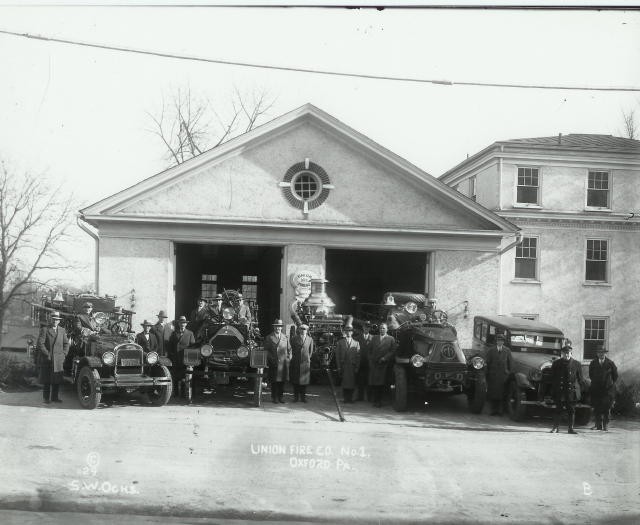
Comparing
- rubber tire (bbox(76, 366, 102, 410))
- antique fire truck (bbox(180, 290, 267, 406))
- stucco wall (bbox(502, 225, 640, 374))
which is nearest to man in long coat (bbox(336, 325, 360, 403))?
antique fire truck (bbox(180, 290, 267, 406))

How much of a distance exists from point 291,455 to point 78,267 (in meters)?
11.0

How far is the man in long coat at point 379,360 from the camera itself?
1438 cm

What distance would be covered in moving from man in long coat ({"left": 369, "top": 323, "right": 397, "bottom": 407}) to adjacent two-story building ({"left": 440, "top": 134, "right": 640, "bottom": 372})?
457 inches

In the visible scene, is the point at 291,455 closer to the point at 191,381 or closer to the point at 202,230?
the point at 191,381

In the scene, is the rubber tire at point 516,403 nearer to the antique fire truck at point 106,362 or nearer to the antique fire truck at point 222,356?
the antique fire truck at point 222,356

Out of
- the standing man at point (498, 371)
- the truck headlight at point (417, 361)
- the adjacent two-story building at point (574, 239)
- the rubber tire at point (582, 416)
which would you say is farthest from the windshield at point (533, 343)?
the adjacent two-story building at point (574, 239)

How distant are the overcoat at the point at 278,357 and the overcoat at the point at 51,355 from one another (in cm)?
419

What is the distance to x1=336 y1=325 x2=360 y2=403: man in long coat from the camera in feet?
47.9

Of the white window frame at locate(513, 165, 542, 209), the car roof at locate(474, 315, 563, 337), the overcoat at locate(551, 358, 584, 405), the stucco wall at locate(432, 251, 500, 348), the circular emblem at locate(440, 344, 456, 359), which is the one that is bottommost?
the overcoat at locate(551, 358, 584, 405)

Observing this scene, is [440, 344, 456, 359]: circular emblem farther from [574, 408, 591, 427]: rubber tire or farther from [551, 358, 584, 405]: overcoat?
[574, 408, 591, 427]: rubber tire

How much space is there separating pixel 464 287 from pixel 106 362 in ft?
34.3

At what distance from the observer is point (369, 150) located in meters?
18.6

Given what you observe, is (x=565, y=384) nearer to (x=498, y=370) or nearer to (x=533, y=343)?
(x=498, y=370)

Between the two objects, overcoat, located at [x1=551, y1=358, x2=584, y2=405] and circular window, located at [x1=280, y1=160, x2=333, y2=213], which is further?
circular window, located at [x1=280, y1=160, x2=333, y2=213]
